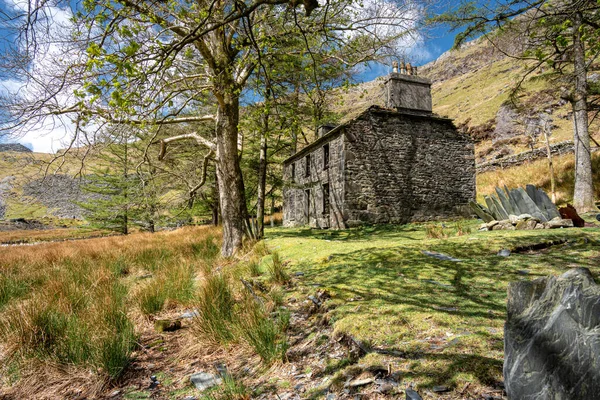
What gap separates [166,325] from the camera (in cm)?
407

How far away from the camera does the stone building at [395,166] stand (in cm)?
1578

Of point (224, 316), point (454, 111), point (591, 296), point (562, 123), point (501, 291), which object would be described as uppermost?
point (454, 111)

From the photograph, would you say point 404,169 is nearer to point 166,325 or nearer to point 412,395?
point 166,325

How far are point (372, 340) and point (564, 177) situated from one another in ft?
70.8

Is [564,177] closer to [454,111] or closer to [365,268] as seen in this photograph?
[365,268]

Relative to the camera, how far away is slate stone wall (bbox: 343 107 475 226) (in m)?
15.8

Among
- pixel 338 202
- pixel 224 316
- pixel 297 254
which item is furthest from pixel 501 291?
pixel 338 202

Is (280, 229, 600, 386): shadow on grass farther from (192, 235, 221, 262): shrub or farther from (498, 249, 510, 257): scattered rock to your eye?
(192, 235, 221, 262): shrub

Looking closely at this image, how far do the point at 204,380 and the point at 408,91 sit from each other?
57.3 feet

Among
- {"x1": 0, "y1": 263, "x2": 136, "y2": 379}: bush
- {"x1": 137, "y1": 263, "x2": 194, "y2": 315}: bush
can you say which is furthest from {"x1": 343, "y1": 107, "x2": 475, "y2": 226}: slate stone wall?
{"x1": 0, "y1": 263, "x2": 136, "y2": 379}: bush

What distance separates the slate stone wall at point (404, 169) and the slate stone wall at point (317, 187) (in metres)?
0.63

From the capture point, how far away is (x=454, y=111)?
62469mm

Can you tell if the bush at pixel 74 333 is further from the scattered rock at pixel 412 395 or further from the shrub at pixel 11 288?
the scattered rock at pixel 412 395

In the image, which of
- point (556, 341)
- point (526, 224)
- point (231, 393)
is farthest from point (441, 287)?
point (526, 224)
